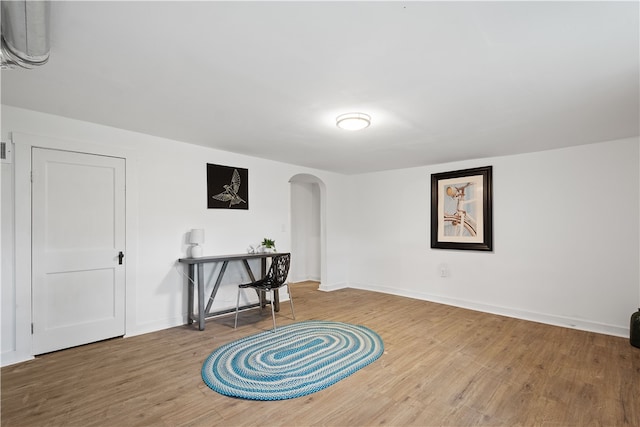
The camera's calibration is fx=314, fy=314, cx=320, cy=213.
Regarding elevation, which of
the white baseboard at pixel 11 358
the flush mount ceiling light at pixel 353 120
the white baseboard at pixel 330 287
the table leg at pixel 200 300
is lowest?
the white baseboard at pixel 330 287

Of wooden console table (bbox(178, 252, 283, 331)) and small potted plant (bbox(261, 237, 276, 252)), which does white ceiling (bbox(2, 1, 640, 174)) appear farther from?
small potted plant (bbox(261, 237, 276, 252))

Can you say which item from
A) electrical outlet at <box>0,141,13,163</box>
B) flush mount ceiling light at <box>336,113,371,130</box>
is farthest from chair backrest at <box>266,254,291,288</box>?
electrical outlet at <box>0,141,13,163</box>

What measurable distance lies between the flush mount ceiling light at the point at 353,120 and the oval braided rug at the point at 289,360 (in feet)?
7.17

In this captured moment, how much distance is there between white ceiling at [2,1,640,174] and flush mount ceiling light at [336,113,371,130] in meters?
0.09

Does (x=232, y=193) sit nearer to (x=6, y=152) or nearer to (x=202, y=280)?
(x=202, y=280)

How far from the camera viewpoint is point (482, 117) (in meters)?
2.98

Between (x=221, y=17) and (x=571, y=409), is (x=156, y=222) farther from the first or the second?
(x=571, y=409)

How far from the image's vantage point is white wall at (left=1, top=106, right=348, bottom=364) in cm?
287

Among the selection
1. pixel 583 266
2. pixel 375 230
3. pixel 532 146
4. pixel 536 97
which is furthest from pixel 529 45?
pixel 375 230

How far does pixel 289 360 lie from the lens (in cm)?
289

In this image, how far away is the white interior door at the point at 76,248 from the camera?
2.99 metres

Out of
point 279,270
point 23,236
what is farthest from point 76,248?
point 279,270

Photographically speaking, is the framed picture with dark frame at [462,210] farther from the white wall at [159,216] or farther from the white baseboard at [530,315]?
the white wall at [159,216]

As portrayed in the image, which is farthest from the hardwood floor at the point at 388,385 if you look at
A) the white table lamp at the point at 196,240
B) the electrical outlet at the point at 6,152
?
the electrical outlet at the point at 6,152
